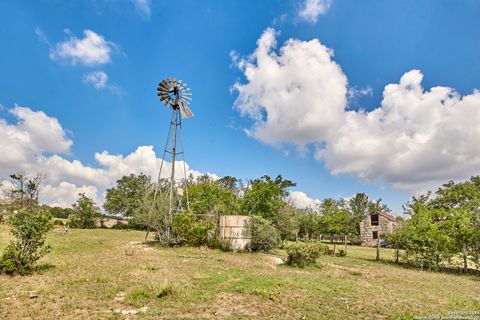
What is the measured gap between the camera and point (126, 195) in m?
58.8

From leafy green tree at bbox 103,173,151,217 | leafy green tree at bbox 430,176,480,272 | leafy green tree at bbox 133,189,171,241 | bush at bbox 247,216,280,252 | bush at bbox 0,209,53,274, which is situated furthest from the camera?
leafy green tree at bbox 103,173,151,217

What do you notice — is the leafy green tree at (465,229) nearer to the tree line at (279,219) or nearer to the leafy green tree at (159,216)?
the tree line at (279,219)

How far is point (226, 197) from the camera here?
117 ft

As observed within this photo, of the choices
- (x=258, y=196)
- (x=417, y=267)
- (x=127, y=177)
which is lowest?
(x=417, y=267)

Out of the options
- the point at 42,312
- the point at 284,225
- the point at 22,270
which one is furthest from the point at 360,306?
the point at 284,225

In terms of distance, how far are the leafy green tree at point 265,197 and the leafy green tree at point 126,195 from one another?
111 feet

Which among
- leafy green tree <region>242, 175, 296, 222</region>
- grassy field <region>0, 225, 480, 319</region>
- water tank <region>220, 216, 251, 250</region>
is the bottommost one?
grassy field <region>0, 225, 480, 319</region>

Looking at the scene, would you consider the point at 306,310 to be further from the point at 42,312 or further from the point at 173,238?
the point at 173,238

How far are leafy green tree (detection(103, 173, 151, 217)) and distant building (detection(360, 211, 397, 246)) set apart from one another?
39045 mm

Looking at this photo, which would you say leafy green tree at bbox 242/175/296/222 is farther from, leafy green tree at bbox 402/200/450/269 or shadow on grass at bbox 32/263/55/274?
shadow on grass at bbox 32/263/55/274

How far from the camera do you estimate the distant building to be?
142ft

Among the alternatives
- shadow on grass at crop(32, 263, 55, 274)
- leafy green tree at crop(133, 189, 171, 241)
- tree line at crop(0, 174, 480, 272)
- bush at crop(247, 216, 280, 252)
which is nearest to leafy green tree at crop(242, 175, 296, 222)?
tree line at crop(0, 174, 480, 272)

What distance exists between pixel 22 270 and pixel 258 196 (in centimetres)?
1917

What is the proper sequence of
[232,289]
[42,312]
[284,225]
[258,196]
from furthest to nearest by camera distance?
1. [284,225]
2. [258,196]
3. [232,289]
4. [42,312]
